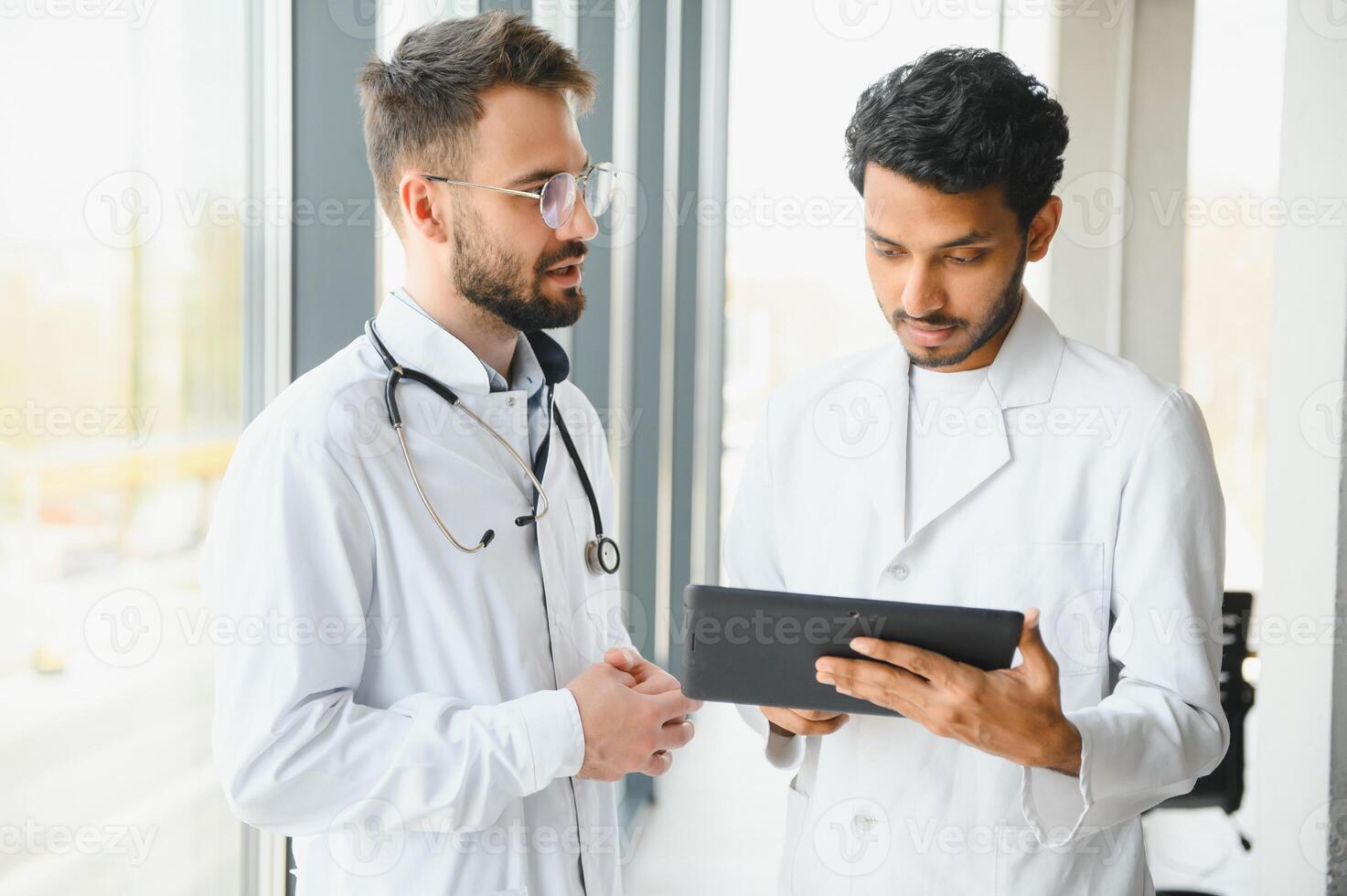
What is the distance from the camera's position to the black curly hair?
137cm

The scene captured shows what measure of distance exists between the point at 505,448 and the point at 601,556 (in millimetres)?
240

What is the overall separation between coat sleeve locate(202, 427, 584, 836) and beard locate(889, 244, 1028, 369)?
695 millimetres

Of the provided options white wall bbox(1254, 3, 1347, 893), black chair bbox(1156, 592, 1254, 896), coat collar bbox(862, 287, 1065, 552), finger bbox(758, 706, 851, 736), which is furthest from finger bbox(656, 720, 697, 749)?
white wall bbox(1254, 3, 1347, 893)

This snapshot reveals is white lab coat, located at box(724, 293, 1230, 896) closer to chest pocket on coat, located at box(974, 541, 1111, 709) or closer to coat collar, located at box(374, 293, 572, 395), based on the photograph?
chest pocket on coat, located at box(974, 541, 1111, 709)

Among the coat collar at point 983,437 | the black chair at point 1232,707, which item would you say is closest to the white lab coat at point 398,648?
the coat collar at point 983,437

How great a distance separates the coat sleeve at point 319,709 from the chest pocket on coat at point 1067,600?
61 cm

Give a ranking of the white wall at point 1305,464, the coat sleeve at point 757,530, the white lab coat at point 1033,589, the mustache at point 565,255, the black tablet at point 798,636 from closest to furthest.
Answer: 1. the black tablet at point 798,636
2. the white lab coat at point 1033,589
3. the mustache at point 565,255
4. the coat sleeve at point 757,530
5. the white wall at point 1305,464

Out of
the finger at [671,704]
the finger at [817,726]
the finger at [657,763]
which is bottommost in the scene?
the finger at [657,763]

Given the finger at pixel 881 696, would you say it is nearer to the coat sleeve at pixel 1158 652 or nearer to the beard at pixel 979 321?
the coat sleeve at pixel 1158 652

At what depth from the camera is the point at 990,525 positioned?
4.63ft

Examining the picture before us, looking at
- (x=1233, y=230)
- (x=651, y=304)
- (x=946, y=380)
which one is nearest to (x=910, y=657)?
(x=946, y=380)

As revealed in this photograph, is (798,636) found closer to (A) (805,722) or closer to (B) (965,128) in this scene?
(A) (805,722)

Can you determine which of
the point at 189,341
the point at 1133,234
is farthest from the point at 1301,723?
the point at 189,341

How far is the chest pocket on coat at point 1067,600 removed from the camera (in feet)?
4.46
